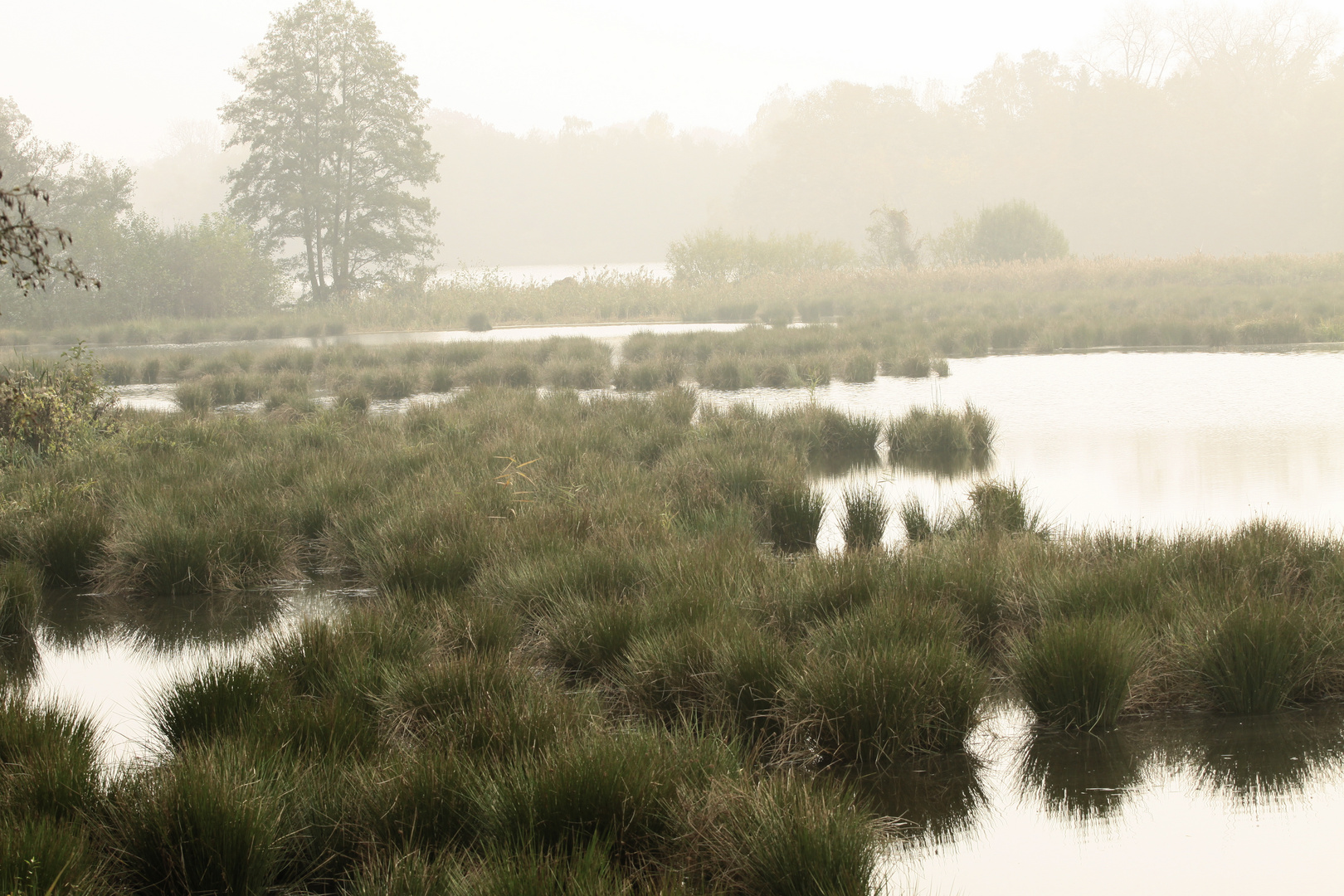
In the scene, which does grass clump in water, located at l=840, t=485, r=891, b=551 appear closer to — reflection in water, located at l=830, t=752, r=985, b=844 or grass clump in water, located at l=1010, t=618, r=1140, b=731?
grass clump in water, located at l=1010, t=618, r=1140, b=731

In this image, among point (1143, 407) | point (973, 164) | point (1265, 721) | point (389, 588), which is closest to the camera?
point (1265, 721)

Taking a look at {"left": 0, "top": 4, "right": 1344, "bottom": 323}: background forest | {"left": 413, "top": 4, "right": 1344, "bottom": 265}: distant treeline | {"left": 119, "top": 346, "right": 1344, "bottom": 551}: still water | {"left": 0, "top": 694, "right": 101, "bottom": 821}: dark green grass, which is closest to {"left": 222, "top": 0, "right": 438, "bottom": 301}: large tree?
{"left": 0, "top": 4, "right": 1344, "bottom": 323}: background forest

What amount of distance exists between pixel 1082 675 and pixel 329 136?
3601 cm

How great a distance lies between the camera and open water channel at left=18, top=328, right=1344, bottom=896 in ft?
7.50

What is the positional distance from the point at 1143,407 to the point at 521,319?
2104 centimetres

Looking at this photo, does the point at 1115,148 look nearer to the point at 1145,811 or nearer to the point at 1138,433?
the point at 1138,433

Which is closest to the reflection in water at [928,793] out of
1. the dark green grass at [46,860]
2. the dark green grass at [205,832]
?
the dark green grass at [205,832]

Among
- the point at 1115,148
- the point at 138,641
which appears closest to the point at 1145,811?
the point at 138,641

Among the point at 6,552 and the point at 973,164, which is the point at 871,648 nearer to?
the point at 6,552

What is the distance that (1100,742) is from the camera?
2910mm

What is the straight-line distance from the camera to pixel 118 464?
673 centimetres

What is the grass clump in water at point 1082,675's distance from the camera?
299cm

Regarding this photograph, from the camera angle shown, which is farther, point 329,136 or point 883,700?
point 329,136

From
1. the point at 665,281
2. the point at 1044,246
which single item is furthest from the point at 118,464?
the point at 1044,246
